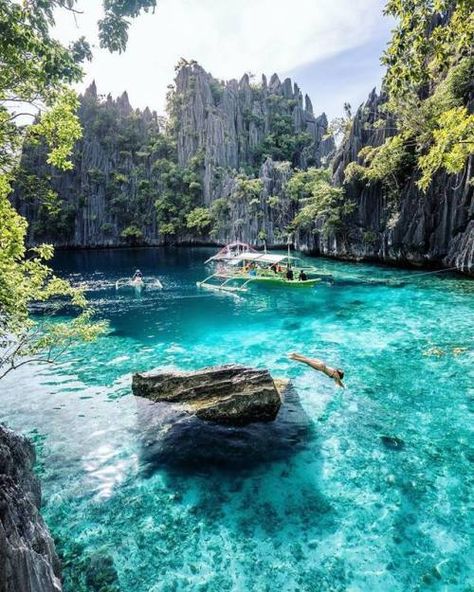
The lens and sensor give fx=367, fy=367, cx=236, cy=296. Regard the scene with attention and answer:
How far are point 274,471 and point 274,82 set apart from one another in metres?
91.0

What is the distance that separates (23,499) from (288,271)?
2711 cm

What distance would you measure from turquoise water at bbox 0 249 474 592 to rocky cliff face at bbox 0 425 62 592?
1.36m

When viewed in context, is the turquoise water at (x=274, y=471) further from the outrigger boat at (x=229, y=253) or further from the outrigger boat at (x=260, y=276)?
the outrigger boat at (x=229, y=253)

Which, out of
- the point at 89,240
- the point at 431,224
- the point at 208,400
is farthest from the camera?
the point at 89,240

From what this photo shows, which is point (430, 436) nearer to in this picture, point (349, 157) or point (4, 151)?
point (4, 151)

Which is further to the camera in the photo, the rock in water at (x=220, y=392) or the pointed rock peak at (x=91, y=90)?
the pointed rock peak at (x=91, y=90)

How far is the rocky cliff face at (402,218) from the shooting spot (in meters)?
29.0

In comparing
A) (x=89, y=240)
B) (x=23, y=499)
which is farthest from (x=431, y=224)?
(x=89, y=240)

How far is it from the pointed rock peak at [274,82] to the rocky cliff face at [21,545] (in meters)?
91.4

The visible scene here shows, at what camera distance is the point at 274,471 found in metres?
8.43

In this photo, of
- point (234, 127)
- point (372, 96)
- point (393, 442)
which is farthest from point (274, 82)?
point (393, 442)

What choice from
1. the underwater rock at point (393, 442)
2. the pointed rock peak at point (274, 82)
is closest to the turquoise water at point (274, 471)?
the underwater rock at point (393, 442)

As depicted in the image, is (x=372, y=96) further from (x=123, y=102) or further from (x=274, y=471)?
(x=123, y=102)

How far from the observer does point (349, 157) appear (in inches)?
1687
